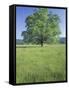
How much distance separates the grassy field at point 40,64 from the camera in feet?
12.2

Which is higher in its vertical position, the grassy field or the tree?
the tree

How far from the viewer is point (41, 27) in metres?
3.79

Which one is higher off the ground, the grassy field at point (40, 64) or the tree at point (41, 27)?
the tree at point (41, 27)

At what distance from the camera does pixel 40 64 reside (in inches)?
150

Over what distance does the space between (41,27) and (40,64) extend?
1.44ft

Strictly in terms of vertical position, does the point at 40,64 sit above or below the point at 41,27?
below

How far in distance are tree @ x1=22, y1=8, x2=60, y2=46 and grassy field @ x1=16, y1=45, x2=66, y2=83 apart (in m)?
0.10

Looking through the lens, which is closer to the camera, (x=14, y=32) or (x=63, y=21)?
(x=14, y=32)

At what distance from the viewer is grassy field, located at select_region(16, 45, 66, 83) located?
3.70m

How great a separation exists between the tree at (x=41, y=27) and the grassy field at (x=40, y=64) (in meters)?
0.10
